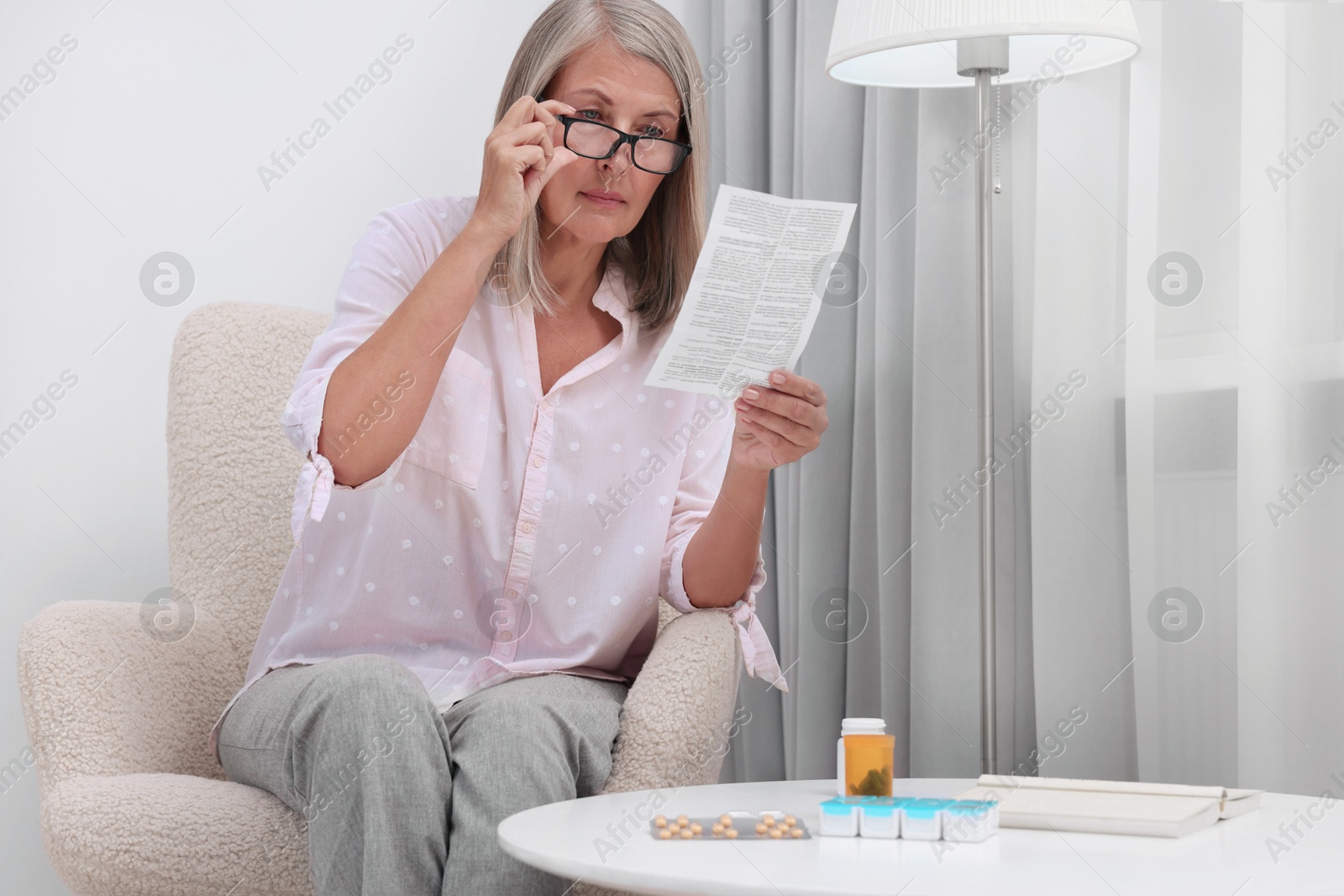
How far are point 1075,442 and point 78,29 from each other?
145cm

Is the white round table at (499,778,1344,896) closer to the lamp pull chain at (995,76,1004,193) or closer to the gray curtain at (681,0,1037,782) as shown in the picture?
the gray curtain at (681,0,1037,782)

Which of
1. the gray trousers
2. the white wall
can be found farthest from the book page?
the white wall

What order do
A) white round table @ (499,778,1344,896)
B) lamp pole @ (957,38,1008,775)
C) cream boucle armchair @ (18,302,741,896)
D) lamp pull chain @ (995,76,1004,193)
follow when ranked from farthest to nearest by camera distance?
lamp pull chain @ (995,76,1004,193)
lamp pole @ (957,38,1008,775)
cream boucle armchair @ (18,302,741,896)
white round table @ (499,778,1344,896)

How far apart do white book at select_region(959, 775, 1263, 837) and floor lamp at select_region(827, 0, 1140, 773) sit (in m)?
0.48

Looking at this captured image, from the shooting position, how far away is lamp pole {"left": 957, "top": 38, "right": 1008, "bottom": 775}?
54.8 inches

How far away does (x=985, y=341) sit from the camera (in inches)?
56.3

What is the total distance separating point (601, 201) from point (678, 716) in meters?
0.53

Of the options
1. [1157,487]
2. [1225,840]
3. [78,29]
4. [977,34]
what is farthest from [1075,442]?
[78,29]

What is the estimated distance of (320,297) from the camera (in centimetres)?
185

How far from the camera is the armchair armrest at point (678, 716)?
41.6 inches

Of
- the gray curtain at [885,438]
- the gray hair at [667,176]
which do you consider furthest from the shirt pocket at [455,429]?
the gray curtain at [885,438]

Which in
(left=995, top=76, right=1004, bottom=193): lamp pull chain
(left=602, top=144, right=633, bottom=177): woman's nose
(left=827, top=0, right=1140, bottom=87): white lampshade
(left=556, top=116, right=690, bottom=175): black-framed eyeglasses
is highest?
(left=827, top=0, right=1140, bottom=87): white lampshade

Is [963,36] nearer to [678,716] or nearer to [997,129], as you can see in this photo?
[997,129]

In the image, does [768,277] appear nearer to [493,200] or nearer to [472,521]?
[493,200]
